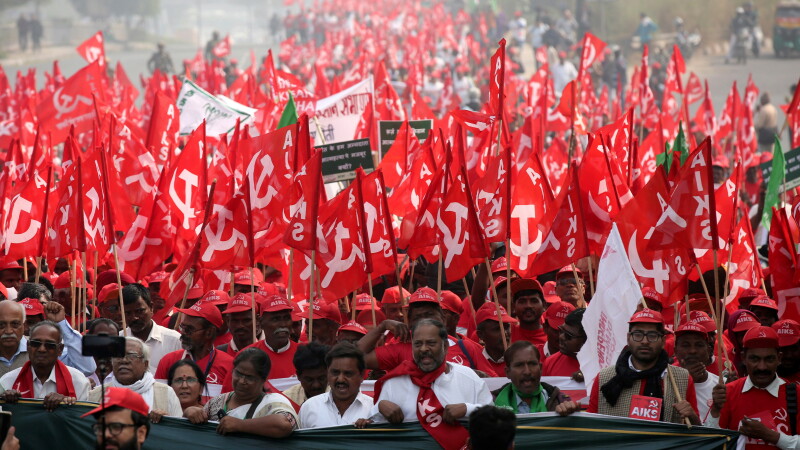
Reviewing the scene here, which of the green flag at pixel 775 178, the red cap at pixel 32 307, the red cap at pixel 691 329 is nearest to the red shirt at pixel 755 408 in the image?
the red cap at pixel 691 329

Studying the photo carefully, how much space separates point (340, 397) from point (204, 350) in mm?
1585

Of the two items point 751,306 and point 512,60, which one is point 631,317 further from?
point 512,60

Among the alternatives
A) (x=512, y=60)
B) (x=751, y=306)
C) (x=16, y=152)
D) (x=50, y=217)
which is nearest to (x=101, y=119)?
(x=16, y=152)

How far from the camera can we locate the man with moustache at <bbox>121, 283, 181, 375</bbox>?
27.3 ft

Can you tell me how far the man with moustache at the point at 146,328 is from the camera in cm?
833

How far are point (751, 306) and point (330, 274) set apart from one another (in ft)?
8.37

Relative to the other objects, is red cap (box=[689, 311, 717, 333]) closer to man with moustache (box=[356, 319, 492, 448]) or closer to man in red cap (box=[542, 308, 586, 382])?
man in red cap (box=[542, 308, 586, 382])

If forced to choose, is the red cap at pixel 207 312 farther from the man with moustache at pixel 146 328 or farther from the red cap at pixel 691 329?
the red cap at pixel 691 329

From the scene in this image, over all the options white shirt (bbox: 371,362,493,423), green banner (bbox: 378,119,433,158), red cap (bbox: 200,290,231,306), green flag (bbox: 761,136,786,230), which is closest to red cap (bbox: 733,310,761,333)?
white shirt (bbox: 371,362,493,423)

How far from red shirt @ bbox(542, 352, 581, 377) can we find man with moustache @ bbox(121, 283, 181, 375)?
7.73 ft

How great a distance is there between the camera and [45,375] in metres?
6.93

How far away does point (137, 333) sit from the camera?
8438mm

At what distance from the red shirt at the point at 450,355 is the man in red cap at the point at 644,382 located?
3.18ft

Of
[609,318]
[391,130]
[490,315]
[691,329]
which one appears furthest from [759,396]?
[391,130]
